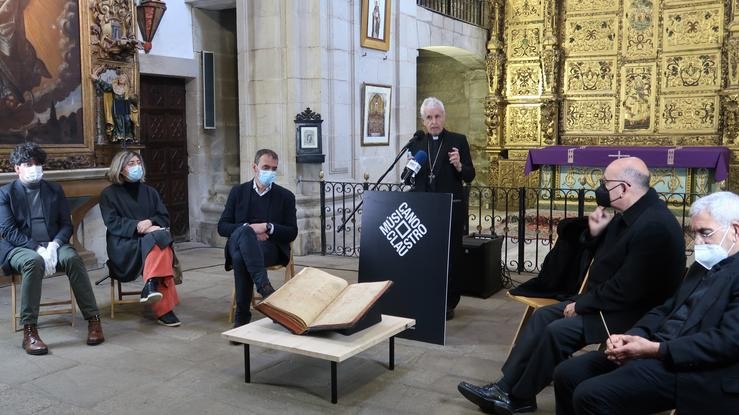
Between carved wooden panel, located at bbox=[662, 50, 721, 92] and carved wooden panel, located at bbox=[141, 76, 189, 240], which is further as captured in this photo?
carved wooden panel, located at bbox=[662, 50, 721, 92]

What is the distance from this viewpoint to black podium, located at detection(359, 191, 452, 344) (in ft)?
14.9

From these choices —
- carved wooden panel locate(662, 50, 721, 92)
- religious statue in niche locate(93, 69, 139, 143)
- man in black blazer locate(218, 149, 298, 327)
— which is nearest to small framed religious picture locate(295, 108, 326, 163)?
religious statue in niche locate(93, 69, 139, 143)

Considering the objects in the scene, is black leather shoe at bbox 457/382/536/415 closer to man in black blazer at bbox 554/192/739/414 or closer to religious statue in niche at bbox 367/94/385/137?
man in black blazer at bbox 554/192/739/414

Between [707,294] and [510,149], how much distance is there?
387 inches

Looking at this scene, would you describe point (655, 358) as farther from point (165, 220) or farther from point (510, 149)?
point (510, 149)

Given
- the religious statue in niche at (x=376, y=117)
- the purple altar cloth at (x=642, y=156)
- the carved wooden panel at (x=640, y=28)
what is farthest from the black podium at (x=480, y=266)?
the carved wooden panel at (x=640, y=28)

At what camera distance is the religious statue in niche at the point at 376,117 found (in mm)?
9086

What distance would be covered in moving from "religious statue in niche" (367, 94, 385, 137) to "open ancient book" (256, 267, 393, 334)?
521 centimetres

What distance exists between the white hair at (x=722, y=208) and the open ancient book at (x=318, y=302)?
1.75 metres

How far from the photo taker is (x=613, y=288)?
3326 millimetres

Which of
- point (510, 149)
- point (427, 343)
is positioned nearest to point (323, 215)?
point (427, 343)

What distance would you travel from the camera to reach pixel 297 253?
8211 millimetres

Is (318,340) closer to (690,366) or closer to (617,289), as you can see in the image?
(617,289)

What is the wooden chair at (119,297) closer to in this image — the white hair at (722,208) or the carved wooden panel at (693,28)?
the white hair at (722,208)
